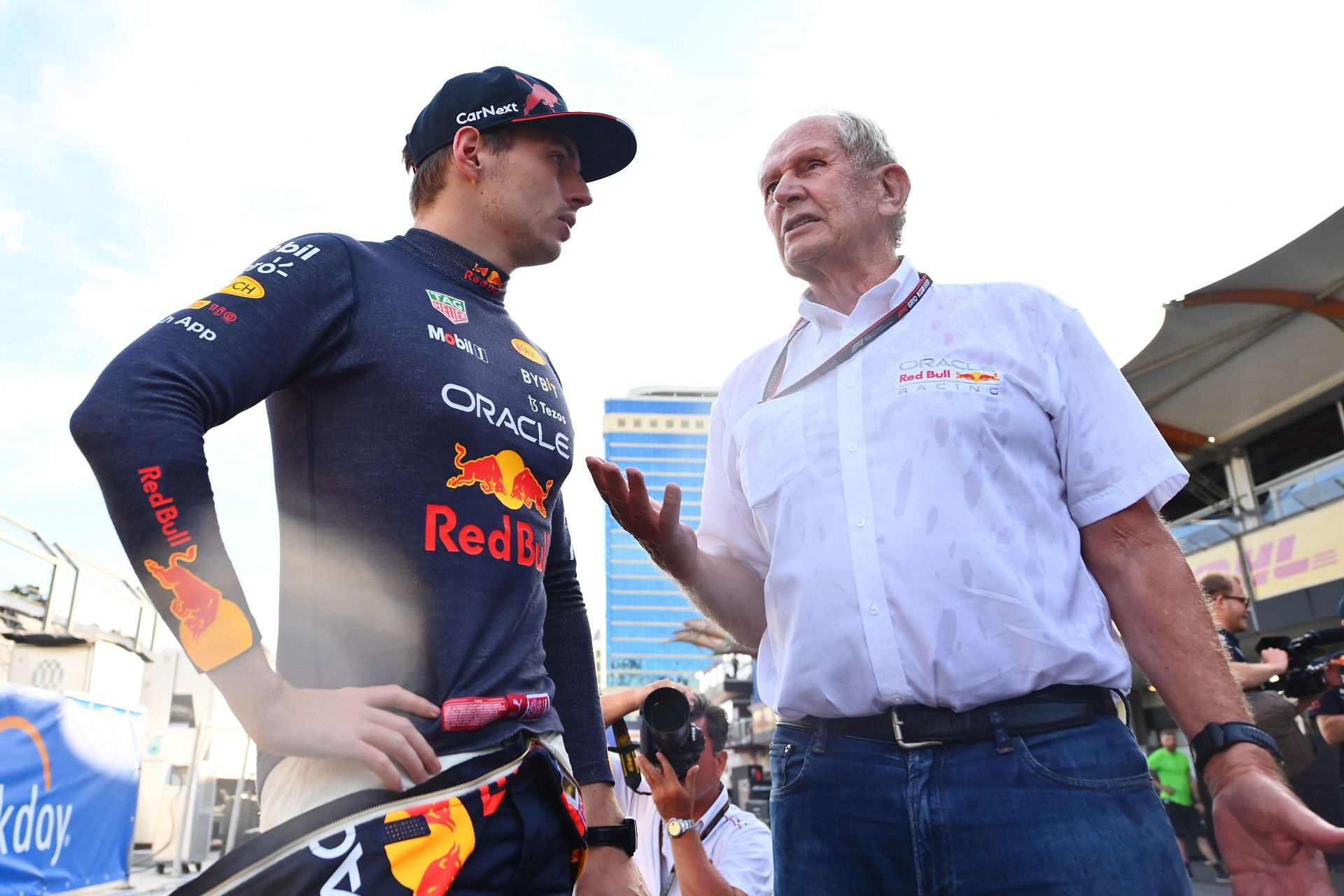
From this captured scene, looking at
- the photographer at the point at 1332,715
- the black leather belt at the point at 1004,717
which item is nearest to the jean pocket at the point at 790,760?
the black leather belt at the point at 1004,717

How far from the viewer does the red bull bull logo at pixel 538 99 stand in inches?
74.5

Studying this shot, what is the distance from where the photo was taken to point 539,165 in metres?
1.92

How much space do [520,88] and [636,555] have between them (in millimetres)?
117832

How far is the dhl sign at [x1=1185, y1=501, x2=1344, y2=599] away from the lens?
10.4 metres

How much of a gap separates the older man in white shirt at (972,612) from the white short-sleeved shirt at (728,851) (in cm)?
202

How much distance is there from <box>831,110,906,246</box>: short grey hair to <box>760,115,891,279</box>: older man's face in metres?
0.02

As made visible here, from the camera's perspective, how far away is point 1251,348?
46.8 feet

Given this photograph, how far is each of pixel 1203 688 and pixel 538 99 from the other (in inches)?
66.1

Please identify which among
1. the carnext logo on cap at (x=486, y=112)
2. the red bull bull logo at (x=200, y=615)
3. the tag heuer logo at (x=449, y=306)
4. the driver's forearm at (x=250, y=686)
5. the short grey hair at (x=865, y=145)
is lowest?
the driver's forearm at (x=250, y=686)

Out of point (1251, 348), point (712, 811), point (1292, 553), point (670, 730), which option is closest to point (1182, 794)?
point (1292, 553)

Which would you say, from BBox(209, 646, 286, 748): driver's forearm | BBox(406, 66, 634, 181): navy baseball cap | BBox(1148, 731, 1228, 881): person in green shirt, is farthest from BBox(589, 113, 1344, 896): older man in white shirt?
BBox(1148, 731, 1228, 881): person in green shirt

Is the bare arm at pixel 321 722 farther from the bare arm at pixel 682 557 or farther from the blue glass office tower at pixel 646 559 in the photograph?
the blue glass office tower at pixel 646 559

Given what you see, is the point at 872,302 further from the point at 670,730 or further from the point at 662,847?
the point at 662,847

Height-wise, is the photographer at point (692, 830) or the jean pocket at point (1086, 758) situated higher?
the jean pocket at point (1086, 758)
